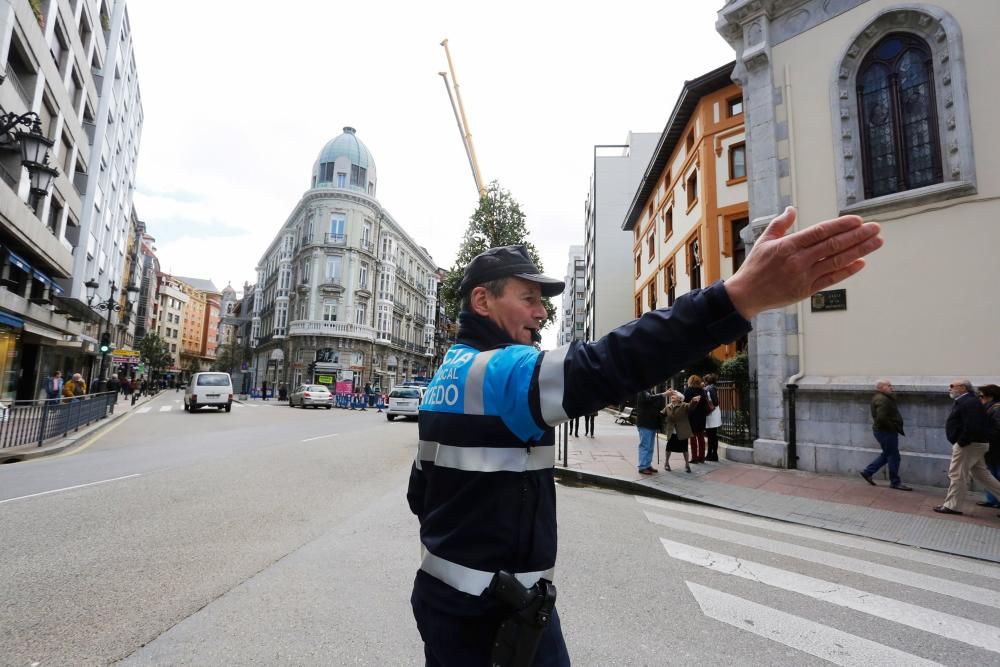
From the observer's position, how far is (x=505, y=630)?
1322 millimetres

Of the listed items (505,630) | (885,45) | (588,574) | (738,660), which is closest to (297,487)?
(588,574)

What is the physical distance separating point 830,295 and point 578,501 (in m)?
6.81

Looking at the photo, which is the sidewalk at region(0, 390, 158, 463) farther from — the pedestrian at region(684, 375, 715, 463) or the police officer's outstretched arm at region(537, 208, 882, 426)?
the pedestrian at region(684, 375, 715, 463)

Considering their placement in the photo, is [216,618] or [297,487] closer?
[216,618]

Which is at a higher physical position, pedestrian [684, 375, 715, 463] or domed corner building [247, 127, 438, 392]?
domed corner building [247, 127, 438, 392]

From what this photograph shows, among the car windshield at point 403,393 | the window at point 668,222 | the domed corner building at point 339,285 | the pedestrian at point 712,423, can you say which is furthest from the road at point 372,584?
the domed corner building at point 339,285

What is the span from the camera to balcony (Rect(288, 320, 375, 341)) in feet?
135

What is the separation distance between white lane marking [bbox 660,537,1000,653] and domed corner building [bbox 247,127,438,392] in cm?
3547

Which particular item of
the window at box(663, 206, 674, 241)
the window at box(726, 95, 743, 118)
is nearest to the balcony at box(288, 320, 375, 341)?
the window at box(663, 206, 674, 241)

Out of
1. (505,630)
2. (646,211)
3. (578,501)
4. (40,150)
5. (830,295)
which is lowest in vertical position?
(578,501)

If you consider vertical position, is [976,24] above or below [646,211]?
below

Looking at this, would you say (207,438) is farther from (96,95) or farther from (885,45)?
(96,95)

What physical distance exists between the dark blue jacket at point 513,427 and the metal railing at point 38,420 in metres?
12.3

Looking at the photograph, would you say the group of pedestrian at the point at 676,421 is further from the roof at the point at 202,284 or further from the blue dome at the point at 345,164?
the roof at the point at 202,284
